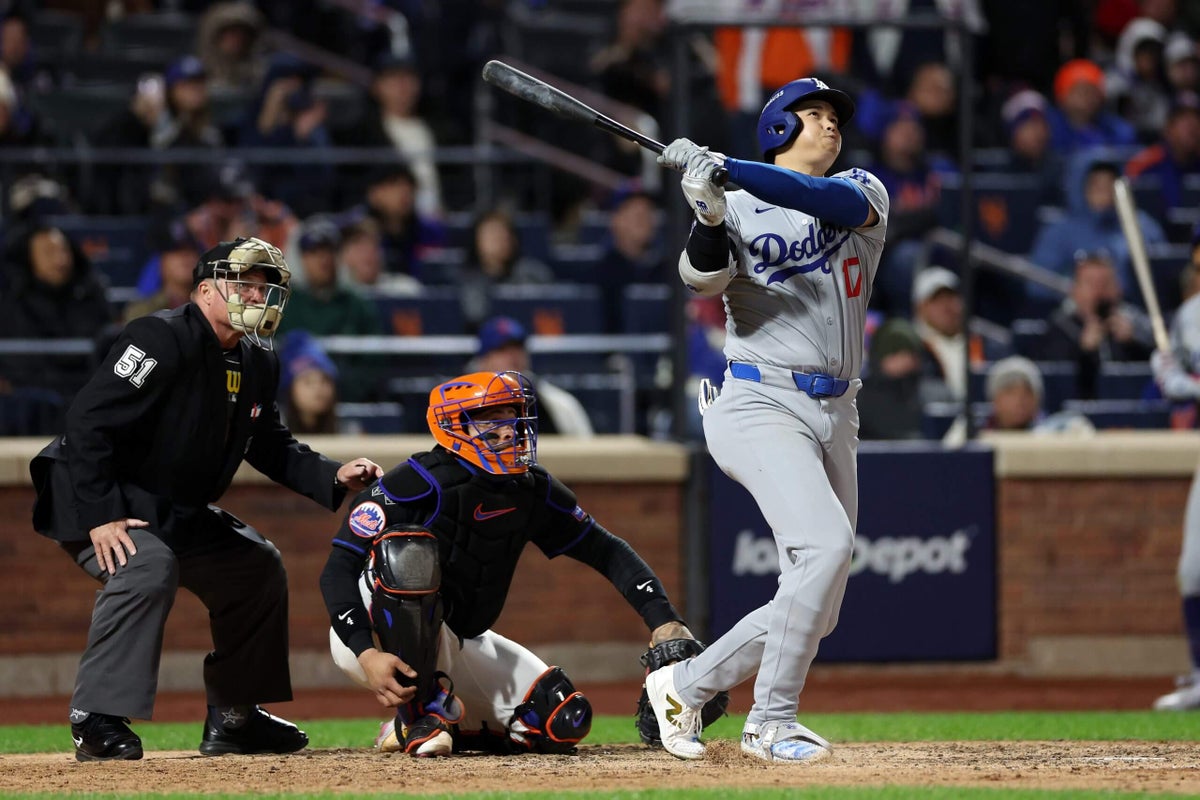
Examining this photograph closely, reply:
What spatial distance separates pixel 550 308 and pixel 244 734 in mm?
5235

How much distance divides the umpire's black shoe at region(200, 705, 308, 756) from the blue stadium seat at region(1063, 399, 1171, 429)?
592cm

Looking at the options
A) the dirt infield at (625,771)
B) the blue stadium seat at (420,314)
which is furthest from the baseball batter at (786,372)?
the blue stadium seat at (420,314)

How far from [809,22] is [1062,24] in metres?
6.04

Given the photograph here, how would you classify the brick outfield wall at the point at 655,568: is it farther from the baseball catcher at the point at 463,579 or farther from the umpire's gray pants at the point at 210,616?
the baseball catcher at the point at 463,579

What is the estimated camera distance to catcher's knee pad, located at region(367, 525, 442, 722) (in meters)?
5.33

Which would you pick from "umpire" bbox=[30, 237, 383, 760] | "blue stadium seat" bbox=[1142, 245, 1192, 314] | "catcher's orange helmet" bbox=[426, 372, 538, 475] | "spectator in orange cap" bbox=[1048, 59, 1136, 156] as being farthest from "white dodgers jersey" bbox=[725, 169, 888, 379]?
"spectator in orange cap" bbox=[1048, 59, 1136, 156]

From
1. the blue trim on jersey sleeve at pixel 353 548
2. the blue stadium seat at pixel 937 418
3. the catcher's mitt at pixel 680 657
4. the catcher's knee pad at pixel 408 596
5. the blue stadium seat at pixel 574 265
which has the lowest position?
the catcher's mitt at pixel 680 657

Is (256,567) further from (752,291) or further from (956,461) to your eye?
(956,461)

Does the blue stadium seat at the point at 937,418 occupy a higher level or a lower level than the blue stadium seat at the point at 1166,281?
lower

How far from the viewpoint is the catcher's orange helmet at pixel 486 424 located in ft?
18.1

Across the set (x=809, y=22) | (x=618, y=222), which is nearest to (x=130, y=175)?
(x=618, y=222)

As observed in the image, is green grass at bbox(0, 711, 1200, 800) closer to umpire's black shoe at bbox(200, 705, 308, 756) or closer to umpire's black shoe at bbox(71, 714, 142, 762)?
umpire's black shoe at bbox(200, 705, 308, 756)

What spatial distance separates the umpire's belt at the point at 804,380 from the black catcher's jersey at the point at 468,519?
765mm

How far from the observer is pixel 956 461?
9453 mm
